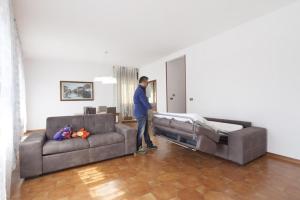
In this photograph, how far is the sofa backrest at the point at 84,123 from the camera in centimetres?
278

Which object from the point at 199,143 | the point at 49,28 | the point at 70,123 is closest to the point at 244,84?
the point at 199,143

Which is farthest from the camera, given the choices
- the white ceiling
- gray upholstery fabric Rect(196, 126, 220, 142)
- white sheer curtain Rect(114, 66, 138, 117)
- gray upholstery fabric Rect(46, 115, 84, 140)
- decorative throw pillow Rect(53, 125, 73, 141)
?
white sheer curtain Rect(114, 66, 138, 117)

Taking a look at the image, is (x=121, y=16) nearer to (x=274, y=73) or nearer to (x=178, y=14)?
(x=178, y=14)

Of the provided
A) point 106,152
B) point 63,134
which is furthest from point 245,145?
point 63,134

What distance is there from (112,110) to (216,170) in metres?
3.76

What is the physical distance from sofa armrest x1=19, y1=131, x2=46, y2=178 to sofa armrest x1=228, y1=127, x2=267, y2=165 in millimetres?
2945

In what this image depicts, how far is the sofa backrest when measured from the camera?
109 inches

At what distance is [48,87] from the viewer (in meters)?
5.74

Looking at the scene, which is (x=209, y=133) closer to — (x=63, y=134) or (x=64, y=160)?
(x=64, y=160)

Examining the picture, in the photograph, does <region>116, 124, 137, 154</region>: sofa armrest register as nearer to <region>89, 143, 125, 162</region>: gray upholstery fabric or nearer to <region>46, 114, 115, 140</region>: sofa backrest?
<region>89, 143, 125, 162</region>: gray upholstery fabric

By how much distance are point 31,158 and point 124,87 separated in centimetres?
529


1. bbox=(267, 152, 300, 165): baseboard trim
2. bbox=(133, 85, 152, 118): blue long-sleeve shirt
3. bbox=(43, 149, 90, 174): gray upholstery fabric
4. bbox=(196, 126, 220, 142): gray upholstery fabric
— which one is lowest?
bbox=(267, 152, 300, 165): baseboard trim

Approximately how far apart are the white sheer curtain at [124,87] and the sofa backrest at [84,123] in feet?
12.5

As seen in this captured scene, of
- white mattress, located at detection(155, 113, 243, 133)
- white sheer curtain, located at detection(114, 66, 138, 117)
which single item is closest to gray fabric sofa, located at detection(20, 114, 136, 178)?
white mattress, located at detection(155, 113, 243, 133)
